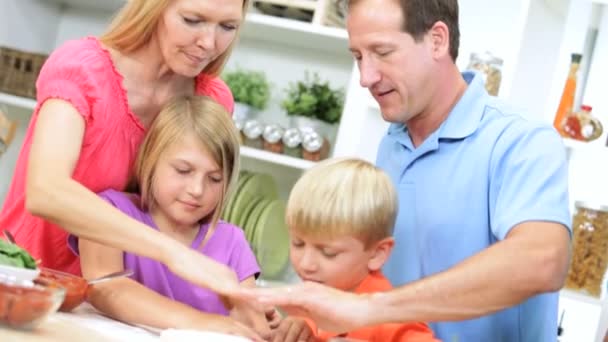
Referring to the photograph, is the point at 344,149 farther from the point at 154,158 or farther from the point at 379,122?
the point at 154,158

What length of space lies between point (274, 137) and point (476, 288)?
1836 millimetres

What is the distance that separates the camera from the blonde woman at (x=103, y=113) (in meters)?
1.76

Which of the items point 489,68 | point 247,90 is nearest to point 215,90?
point 489,68

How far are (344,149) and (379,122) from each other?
0.14 m

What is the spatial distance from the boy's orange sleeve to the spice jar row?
1659 millimetres

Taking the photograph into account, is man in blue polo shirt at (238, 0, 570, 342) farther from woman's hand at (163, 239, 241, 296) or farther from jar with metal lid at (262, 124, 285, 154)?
jar with metal lid at (262, 124, 285, 154)

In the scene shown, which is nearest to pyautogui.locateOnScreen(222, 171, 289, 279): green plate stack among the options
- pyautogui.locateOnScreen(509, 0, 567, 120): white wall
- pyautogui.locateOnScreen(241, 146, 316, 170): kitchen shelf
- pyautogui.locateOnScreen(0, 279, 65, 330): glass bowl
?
pyautogui.locateOnScreen(241, 146, 316, 170): kitchen shelf

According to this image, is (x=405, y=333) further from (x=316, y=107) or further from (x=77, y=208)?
(x=316, y=107)

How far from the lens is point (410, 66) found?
201 cm

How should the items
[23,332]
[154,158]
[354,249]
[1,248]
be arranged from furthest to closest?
[154,158], [354,249], [1,248], [23,332]

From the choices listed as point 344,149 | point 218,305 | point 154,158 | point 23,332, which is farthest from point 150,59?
point 344,149

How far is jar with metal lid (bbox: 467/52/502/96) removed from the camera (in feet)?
9.93

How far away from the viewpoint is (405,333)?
67.0 inches

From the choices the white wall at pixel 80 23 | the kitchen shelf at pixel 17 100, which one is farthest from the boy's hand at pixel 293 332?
the white wall at pixel 80 23
